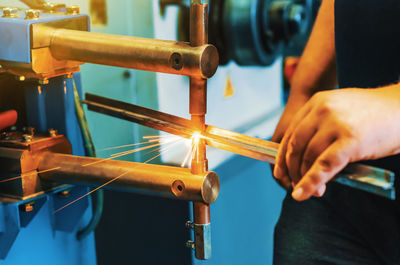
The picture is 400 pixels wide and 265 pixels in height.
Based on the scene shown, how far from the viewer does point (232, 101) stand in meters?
1.61

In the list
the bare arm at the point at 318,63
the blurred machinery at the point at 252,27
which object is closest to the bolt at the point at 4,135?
the bare arm at the point at 318,63

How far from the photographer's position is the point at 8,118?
0.77m

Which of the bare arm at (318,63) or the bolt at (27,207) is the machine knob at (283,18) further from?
the bolt at (27,207)

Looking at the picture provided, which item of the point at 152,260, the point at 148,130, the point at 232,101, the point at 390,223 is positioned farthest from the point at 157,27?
the point at 390,223

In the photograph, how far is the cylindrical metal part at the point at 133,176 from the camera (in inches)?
26.1

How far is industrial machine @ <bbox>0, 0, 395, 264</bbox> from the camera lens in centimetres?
63

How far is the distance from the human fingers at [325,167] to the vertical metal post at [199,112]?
14 centimetres

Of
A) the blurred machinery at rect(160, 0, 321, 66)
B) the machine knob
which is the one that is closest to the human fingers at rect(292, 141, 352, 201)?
the blurred machinery at rect(160, 0, 321, 66)

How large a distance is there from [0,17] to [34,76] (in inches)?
3.8

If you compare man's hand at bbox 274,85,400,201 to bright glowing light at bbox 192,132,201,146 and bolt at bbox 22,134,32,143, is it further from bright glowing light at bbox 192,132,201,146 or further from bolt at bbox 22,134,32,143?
bolt at bbox 22,134,32,143

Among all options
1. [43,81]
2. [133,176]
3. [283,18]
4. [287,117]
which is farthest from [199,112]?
[283,18]

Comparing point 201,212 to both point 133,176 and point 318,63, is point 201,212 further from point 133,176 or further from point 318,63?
point 318,63

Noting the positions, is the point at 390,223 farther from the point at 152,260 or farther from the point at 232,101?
the point at 232,101

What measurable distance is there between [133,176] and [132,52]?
170 millimetres
